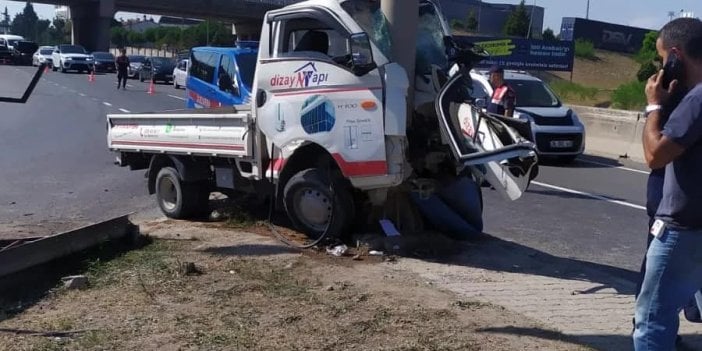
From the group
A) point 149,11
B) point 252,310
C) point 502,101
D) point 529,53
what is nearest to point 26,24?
point 149,11

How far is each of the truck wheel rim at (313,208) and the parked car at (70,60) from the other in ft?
178

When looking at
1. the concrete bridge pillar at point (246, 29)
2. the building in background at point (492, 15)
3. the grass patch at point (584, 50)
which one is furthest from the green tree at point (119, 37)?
the grass patch at point (584, 50)

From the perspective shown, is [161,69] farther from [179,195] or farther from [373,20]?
[373,20]

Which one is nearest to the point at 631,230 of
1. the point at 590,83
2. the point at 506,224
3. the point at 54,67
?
the point at 506,224

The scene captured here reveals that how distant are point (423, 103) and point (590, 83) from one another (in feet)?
177

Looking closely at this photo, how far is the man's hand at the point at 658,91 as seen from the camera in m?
4.37

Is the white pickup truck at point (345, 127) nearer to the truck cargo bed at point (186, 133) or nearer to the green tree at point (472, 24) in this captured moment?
the truck cargo bed at point (186, 133)

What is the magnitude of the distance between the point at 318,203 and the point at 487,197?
4920 mm

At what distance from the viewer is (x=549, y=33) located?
85.4 m

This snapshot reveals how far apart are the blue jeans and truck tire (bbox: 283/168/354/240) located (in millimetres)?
4296

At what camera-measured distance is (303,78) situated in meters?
8.71

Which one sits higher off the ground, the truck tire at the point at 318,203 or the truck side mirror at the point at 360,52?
the truck side mirror at the point at 360,52

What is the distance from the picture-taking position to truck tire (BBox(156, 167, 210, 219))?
1048cm

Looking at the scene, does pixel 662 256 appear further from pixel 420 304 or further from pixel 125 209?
pixel 125 209
